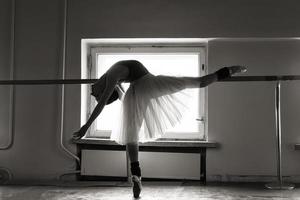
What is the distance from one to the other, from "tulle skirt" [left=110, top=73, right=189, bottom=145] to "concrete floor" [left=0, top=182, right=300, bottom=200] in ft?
1.54

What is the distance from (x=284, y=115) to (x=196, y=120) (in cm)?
74

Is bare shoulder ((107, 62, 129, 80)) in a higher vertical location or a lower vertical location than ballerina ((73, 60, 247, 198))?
higher

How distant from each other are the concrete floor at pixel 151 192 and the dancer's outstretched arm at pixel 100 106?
66 centimetres

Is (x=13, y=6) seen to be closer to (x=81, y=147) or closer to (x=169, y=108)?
(x=81, y=147)

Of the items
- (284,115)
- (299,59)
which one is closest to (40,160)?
(284,115)

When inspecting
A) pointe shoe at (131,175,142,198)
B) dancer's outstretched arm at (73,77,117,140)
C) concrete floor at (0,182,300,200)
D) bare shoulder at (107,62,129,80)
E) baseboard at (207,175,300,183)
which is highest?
bare shoulder at (107,62,129,80)

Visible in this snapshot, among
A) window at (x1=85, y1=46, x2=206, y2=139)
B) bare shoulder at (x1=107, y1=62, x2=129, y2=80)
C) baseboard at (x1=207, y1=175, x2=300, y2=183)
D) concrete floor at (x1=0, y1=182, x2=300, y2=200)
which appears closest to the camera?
bare shoulder at (x1=107, y1=62, x2=129, y2=80)

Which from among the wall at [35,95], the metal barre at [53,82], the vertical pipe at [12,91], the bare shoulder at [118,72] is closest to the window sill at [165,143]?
the wall at [35,95]

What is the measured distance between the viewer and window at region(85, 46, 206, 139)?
3805 mm

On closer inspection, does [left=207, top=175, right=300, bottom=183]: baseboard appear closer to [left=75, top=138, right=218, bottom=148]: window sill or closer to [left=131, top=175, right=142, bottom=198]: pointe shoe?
[left=75, top=138, right=218, bottom=148]: window sill

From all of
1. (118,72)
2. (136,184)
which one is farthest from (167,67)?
(136,184)

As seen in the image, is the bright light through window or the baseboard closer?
the baseboard

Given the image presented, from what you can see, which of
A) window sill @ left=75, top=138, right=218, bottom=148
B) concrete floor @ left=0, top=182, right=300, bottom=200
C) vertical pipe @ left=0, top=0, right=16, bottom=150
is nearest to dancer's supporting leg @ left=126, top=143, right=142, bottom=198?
concrete floor @ left=0, top=182, right=300, bottom=200

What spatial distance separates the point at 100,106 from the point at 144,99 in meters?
0.35
